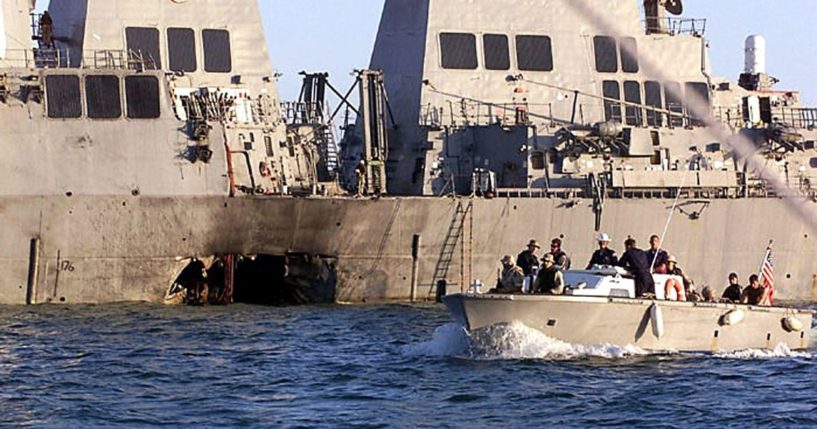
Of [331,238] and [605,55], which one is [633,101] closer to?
[605,55]

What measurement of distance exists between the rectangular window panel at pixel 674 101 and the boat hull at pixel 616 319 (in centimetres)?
1826

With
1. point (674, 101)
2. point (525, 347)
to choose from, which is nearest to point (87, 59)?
point (674, 101)

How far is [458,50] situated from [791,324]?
16946mm

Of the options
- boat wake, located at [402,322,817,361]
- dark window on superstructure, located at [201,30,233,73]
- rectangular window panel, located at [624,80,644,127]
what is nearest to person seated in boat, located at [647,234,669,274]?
boat wake, located at [402,322,817,361]

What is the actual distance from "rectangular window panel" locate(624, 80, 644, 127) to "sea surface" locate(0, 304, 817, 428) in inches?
591

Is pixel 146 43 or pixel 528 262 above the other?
pixel 146 43

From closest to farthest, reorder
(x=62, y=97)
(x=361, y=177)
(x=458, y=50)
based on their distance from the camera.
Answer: (x=62, y=97) → (x=361, y=177) → (x=458, y=50)

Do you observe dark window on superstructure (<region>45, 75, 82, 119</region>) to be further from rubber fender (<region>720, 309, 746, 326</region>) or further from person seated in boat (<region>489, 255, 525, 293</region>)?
rubber fender (<region>720, 309, 746, 326</region>)

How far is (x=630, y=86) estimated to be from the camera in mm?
47094

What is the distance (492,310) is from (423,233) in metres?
13.5

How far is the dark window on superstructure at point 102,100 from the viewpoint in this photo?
125ft

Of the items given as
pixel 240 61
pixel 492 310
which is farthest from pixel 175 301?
pixel 492 310

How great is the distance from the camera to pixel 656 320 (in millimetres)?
27609

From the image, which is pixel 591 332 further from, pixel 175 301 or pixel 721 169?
pixel 721 169
